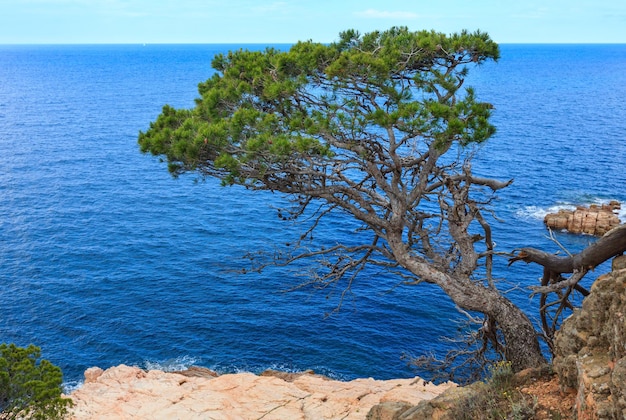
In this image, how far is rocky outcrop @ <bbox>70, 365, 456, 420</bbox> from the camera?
78.6 ft

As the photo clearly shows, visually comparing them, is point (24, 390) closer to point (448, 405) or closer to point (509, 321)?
point (448, 405)

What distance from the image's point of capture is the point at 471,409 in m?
13.5

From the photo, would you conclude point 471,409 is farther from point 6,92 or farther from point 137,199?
point 6,92

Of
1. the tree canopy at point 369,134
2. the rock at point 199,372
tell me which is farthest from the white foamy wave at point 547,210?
the tree canopy at point 369,134

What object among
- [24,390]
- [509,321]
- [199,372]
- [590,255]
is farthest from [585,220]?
[24,390]

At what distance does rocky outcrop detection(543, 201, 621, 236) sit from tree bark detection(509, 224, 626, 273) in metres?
47.6

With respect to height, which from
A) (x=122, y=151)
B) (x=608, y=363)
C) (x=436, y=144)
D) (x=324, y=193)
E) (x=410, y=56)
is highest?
(x=410, y=56)

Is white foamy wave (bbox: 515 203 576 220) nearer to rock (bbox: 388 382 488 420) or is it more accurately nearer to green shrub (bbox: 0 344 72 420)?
rock (bbox: 388 382 488 420)

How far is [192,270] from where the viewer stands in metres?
50.3

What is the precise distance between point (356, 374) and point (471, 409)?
75.9 ft

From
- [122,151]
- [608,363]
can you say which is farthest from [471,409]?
[122,151]

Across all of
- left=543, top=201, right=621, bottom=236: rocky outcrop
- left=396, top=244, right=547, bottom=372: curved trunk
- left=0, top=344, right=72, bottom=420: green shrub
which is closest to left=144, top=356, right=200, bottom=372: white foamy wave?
left=0, top=344, right=72, bottom=420: green shrub

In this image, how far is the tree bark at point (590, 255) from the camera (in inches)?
532

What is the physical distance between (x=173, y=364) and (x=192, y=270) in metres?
14.4
